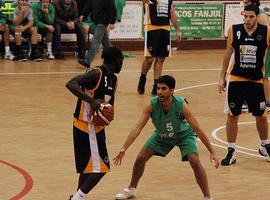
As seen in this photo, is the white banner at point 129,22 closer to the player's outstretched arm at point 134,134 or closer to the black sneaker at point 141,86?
the black sneaker at point 141,86

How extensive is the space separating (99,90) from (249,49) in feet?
10.2

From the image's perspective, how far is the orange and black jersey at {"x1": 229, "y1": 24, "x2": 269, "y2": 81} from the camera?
9992 mm

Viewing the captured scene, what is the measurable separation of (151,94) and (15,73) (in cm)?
379

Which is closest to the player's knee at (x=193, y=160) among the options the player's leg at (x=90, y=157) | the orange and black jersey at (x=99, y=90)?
the player's leg at (x=90, y=157)

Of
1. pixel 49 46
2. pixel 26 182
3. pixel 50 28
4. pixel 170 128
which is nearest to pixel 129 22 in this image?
pixel 49 46

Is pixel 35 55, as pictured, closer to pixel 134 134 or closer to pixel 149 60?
pixel 149 60

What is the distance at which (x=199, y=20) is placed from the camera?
890 inches

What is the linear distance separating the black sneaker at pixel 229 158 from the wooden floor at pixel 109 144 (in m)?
0.10

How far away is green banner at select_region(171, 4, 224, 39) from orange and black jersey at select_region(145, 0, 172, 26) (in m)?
7.13

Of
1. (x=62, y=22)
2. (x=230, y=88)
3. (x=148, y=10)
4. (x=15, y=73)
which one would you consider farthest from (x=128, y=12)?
(x=230, y=88)

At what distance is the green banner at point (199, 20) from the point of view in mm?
22391

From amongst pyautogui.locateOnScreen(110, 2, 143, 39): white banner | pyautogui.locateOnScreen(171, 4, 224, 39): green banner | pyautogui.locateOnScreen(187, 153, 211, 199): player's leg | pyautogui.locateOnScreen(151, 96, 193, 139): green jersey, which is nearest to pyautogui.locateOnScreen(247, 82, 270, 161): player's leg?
pyautogui.locateOnScreen(151, 96, 193, 139): green jersey

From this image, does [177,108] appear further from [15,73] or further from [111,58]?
[15,73]

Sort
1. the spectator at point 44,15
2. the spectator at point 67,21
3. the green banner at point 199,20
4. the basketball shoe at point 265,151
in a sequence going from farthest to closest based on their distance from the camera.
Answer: the green banner at point 199,20 < the spectator at point 67,21 < the spectator at point 44,15 < the basketball shoe at point 265,151
